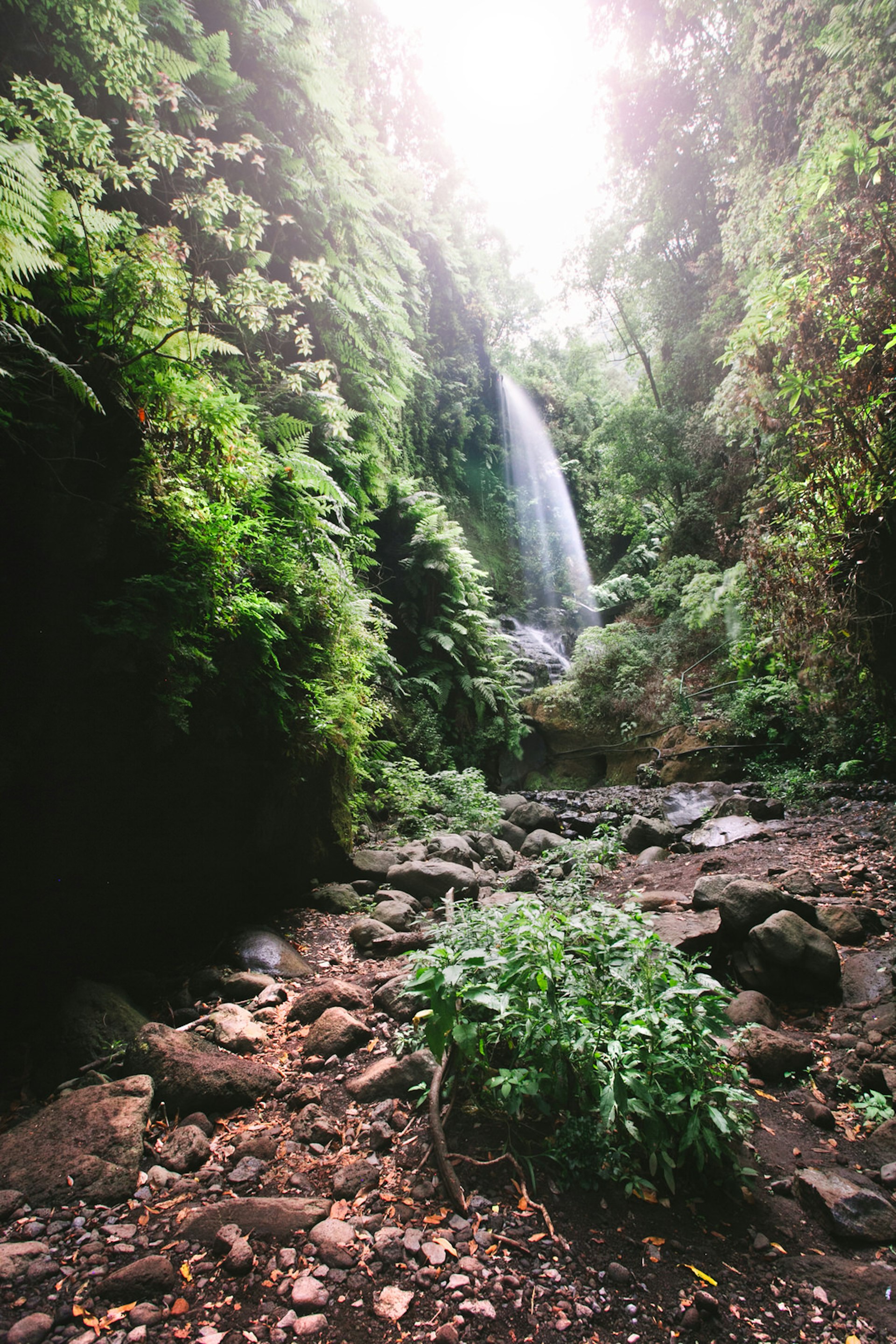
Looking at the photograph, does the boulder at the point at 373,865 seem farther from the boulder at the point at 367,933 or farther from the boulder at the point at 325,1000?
the boulder at the point at 325,1000

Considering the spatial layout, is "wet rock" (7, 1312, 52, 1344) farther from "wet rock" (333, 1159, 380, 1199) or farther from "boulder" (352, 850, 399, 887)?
"boulder" (352, 850, 399, 887)

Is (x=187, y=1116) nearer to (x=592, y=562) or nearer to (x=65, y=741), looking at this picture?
(x=65, y=741)

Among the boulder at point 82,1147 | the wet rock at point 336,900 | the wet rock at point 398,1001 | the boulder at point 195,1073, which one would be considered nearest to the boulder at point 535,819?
the wet rock at point 336,900

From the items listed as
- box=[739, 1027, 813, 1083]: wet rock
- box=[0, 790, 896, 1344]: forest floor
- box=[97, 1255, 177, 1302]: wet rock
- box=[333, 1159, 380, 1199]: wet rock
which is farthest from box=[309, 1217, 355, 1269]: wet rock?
box=[739, 1027, 813, 1083]: wet rock

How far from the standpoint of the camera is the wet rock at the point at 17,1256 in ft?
5.06

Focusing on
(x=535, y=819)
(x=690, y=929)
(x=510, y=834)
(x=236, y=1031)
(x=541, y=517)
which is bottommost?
(x=236, y=1031)

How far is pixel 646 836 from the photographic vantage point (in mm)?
6754

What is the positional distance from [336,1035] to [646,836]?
4.94m

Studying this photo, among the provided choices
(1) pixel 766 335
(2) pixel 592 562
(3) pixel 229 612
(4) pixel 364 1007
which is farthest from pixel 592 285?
(4) pixel 364 1007

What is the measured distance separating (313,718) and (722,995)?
3.40 m

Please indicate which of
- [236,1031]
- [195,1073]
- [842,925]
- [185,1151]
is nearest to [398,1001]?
[236,1031]

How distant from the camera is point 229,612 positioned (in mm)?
3688

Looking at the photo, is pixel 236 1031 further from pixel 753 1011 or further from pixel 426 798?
pixel 426 798

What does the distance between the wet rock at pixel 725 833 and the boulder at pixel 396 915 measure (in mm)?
3601
